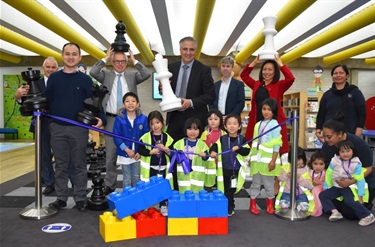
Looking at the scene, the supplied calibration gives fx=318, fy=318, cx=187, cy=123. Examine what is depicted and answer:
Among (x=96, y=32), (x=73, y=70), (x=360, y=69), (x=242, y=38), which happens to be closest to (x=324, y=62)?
(x=360, y=69)

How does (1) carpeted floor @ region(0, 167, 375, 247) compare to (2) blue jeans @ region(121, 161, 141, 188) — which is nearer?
(1) carpeted floor @ region(0, 167, 375, 247)

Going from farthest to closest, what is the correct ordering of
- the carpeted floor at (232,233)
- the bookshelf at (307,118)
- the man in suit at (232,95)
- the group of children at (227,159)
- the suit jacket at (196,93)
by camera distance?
the bookshelf at (307,118) < the man in suit at (232,95) < the suit jacket at (196,93) < the group of children at (227,159) < the carpeted floor at (232,233)

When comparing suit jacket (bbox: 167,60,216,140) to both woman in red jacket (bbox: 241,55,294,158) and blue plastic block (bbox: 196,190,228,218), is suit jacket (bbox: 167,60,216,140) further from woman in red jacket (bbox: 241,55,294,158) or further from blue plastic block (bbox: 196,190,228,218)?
blue plastic block (bbox: 196,190,228,218)

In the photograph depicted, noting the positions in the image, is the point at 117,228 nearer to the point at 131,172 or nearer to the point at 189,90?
the point at 131,172

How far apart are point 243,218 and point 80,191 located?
1422 mm

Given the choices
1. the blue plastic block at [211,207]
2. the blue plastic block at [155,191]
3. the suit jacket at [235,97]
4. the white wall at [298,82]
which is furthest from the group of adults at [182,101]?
the white wall at [298,82]

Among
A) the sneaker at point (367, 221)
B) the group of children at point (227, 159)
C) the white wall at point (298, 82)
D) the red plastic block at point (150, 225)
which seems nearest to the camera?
the red plastic block at point (150, 225)

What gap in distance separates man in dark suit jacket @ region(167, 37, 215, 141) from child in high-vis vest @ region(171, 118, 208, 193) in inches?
6.0

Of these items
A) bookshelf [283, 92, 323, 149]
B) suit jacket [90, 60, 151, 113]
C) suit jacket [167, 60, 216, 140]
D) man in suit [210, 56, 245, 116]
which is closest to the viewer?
suit jacket [167, 60, 216, 140]

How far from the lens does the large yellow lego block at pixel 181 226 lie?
2229mm

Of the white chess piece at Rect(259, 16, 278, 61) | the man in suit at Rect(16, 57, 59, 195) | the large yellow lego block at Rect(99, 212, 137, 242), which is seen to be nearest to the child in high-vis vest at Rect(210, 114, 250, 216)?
the white chess piece at Rect(259, 16, 278, 61)

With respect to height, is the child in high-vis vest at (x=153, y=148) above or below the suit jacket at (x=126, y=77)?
below

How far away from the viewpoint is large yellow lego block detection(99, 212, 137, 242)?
2117 mm

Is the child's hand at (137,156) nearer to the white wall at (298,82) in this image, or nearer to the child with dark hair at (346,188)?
the child with dark hair at (346,188)
